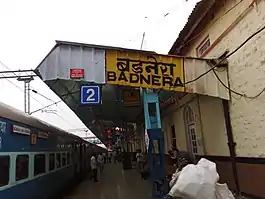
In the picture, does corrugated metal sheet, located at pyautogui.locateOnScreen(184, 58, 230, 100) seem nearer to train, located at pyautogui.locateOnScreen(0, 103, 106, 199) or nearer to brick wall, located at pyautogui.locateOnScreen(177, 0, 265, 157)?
brick wall, located at pyautogui.locateOnScreen(177, 0, 265, 157)

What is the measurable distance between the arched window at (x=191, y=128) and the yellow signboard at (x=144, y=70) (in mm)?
3964

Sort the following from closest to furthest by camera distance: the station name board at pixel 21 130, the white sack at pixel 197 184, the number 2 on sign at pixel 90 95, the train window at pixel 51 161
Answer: the white sack at pixel 197 184 → the station name board at pixel 21 130 → the number 2 on sign at pixel 90 95 → the train window at pixel 51 161

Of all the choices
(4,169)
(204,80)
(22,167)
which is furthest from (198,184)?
(22,167)

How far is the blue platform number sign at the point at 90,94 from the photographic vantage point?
9594 mm

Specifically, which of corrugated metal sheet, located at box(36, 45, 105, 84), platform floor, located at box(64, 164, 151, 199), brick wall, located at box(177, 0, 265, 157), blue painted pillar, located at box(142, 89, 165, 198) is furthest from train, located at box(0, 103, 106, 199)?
brick wall, located at box(177, 0, 265, 157)

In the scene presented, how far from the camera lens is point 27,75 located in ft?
68.6

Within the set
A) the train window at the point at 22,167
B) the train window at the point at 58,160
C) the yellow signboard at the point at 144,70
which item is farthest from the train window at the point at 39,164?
the yellow signboard at the point at 144,70

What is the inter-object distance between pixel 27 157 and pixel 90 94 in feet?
9.20

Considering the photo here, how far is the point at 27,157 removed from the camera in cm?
754

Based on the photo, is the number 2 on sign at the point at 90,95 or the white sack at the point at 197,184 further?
the number 2 on sign at the point at 90,95

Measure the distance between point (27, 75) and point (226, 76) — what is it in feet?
49.9

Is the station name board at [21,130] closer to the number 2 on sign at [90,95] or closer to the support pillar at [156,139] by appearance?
the number 2 on sign at [90,95]

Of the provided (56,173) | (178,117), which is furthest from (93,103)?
(178,117)

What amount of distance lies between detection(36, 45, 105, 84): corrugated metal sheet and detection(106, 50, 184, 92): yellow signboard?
0.23 metres
